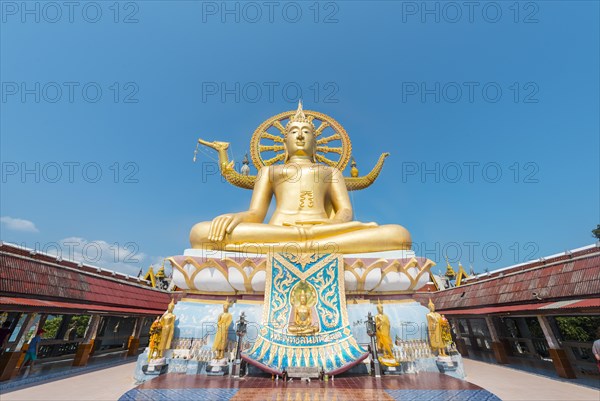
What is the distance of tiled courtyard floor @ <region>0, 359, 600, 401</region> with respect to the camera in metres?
4.72

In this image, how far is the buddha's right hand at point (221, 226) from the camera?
8.11 metres

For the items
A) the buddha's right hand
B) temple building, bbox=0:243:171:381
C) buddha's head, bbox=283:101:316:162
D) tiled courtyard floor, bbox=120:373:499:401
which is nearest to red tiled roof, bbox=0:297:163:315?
temple building, bbox=0:243:171:381

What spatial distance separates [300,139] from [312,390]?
25.8 ft

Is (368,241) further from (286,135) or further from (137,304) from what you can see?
(137,304)

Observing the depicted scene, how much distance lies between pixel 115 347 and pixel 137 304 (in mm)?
3998

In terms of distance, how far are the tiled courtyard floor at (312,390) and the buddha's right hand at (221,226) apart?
310 centimetres

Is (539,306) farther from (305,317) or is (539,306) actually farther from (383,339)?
(305,317)

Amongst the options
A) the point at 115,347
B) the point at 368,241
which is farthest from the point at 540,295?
the point at 115,347

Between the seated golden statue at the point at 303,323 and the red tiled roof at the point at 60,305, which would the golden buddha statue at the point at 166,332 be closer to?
the red tiled roof at the point at 60,305

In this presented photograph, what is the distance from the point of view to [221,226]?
8.21 metres

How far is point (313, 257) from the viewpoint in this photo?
764 centimetres

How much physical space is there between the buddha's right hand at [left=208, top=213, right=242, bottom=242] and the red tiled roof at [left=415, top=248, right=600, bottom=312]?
7.39m

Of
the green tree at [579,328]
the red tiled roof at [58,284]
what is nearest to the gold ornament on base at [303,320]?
the red tiled roof at [58,284]

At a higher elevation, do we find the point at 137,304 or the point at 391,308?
the point at 137,304
